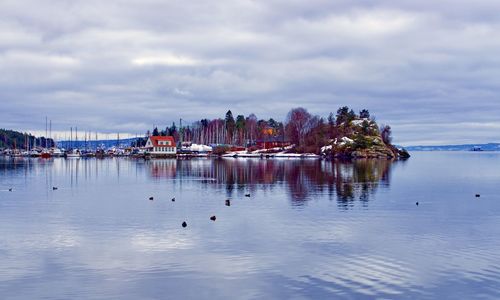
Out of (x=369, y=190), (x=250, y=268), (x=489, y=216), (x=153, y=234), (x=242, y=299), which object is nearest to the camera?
(x=242, y=299)

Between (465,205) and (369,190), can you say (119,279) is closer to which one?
(465,205)

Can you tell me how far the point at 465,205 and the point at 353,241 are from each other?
100 feet

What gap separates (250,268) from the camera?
109ft

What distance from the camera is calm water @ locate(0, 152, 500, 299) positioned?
29.3 meters

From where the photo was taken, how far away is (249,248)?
3881 cm

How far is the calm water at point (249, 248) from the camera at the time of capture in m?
29.3

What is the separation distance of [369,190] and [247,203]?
26.4 meters

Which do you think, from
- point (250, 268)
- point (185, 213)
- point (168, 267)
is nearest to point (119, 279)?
point (168, 267)

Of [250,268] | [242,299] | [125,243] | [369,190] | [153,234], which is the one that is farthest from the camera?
[369,190]

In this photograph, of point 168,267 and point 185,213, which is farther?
point 185,213

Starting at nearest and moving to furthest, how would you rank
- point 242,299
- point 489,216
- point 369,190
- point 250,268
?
point 242,299 → point 250,268 → point 489,216 → point 369,190

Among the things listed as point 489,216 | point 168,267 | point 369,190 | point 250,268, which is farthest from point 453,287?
point 369,190

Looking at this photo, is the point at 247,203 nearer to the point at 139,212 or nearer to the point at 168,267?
the point at 139,212

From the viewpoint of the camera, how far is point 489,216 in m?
56.4
